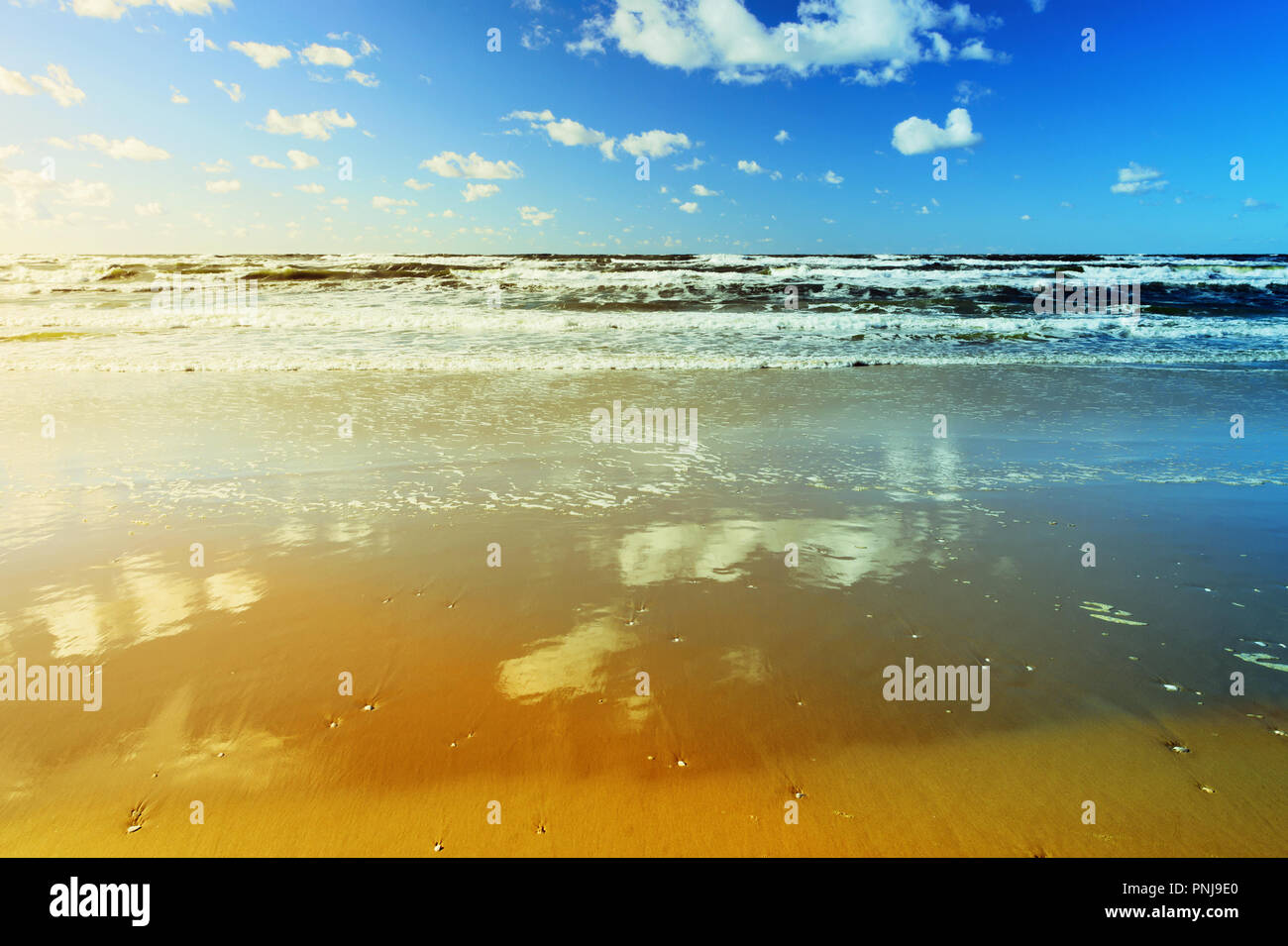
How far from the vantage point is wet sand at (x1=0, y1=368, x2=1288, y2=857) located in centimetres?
276

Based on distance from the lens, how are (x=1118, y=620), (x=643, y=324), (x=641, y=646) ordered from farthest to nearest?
1. (x=643, y=324)
2. (x=1118, y=620)
3. (x=641, y=646)

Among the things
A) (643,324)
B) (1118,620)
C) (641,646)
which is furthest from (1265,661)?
(643,324)

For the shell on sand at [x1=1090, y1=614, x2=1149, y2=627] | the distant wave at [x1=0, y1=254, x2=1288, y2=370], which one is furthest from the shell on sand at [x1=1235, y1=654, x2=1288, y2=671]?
the distant wave at [x1=0, y1=254, x2=1288, y2=370]

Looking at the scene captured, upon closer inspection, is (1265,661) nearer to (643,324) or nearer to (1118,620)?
(1118,620)

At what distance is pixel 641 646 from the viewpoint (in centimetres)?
399

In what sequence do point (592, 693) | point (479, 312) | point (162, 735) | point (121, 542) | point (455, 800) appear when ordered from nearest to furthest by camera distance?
1. point (455, 800)
2. point (162, 735)
3. point (592, 693)
4. point (121, 542)
5. point (479, 312)

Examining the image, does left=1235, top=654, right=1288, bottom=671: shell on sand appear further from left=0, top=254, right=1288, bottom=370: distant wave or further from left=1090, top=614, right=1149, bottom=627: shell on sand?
left=0, top=254, right=1288, bottom=370: distant wave

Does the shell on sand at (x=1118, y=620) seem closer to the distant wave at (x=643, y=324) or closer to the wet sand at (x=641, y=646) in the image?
the wet sand at (x=641, y=646)

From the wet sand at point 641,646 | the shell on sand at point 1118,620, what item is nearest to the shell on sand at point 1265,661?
the wet sand at point 641,646

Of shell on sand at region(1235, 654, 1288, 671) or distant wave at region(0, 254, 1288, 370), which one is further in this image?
distant wave at region(0, 254, 1288, 370)
